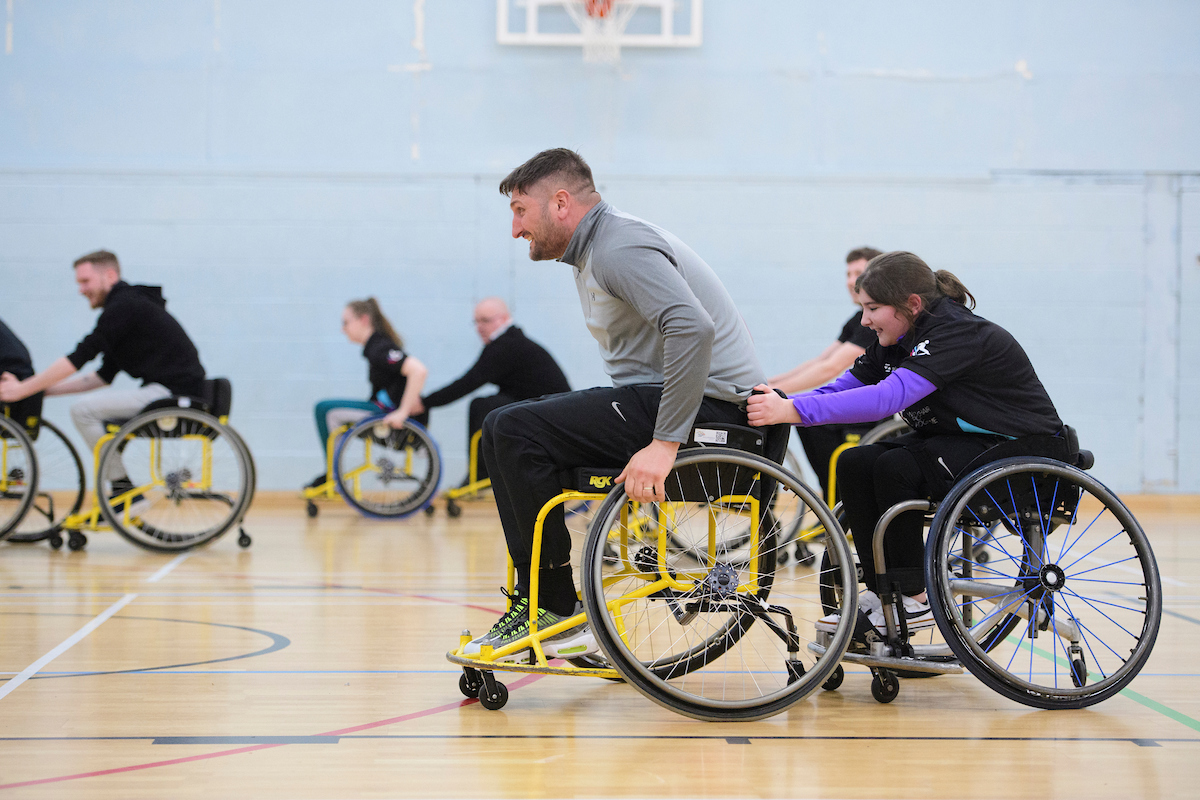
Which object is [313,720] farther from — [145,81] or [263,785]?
[145,81]

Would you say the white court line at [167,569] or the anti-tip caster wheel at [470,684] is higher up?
the anti-tip caster wheel at [470,684]

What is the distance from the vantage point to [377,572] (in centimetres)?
368

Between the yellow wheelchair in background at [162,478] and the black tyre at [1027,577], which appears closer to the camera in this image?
the black tyre at [1027,577]

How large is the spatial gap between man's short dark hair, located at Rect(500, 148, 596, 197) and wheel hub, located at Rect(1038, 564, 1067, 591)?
1.05 m

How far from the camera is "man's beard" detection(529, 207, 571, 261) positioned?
196 cm

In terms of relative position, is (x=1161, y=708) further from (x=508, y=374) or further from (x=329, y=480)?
(x=329, y=480)

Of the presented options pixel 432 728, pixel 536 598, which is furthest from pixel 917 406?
pixel 432 728

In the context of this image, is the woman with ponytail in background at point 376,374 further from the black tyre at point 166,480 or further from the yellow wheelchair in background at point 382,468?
the black tyre at point 166,480

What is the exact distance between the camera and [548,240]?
6.50ft

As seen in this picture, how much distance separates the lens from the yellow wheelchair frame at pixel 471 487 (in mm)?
5277

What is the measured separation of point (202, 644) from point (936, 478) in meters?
1.69

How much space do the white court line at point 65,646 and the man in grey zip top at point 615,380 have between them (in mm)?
946

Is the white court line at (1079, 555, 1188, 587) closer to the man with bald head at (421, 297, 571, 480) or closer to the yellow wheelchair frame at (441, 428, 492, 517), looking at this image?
the man with bald head at (421, 297, 571, 480)

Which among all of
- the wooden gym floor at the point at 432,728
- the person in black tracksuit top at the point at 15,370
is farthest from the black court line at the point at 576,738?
the person in black tracksuit top at the point at 15,370
